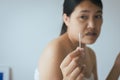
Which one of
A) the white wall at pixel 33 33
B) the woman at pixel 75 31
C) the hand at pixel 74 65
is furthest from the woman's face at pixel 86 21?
the white wall at pixel 33 33

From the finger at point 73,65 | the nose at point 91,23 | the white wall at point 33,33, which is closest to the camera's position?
the finger at point 73,65

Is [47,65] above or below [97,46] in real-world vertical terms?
above

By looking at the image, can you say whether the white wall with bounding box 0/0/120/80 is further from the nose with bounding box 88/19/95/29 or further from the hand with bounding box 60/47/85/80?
the hand with bounding box 60/47/85/80

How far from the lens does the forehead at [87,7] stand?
0.73m

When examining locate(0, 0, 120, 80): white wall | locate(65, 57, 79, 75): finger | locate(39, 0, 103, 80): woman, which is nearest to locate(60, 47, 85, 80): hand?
locate(65, 57, 79, 75): finger

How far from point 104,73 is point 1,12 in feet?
2.82

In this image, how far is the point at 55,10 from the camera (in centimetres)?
152

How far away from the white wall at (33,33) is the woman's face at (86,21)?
77cm

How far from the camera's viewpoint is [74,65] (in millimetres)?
517

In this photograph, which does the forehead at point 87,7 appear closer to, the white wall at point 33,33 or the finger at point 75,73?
the finger at point 75,73

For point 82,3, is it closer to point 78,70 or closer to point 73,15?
point 73,15

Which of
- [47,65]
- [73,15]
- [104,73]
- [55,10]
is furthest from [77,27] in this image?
[104,73]

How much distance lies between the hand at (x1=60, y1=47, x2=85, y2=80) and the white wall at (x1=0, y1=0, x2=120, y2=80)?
1003mm

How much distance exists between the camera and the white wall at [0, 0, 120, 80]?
1517mm
